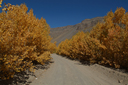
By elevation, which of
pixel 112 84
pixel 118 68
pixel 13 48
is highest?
pixel 13 48

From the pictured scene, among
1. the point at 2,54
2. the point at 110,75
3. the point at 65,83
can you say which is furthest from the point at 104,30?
the point at 2,54

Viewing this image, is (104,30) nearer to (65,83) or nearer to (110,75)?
(110,75)

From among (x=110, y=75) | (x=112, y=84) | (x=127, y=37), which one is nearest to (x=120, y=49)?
(x=127, y=37)

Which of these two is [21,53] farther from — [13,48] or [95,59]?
[95,59]

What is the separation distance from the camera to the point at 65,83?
6246mm

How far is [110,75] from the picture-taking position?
27.7ft

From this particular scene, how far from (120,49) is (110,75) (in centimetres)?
273

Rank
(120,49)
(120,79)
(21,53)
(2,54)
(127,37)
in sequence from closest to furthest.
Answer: (2,54) < (21,53) < (120,79) < (127,37) < (120,49)

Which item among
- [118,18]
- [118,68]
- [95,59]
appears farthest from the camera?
[95,59]

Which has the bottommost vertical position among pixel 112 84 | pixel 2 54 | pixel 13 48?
pixel 112 84

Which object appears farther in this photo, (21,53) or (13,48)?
(21,53)

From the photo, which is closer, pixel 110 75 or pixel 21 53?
pixel 21 53

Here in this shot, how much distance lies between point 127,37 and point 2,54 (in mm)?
9559

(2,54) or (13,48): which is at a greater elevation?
(13,48)
